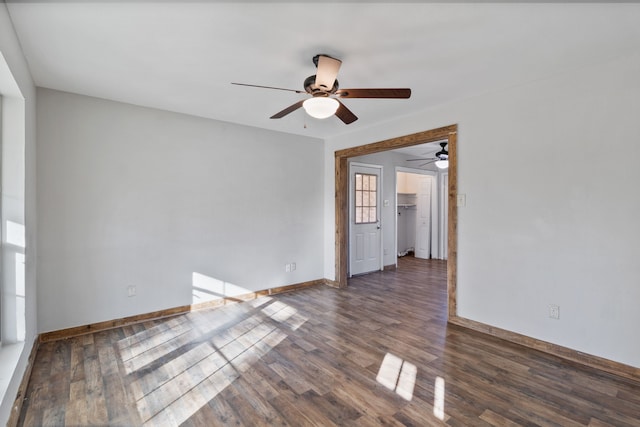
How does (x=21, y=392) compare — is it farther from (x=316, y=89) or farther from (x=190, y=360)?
(x=316, y=89)

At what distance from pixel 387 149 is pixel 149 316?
372cm

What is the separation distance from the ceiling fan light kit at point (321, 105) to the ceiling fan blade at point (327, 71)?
3.8 inches

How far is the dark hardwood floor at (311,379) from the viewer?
1952 mm

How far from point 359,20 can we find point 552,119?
208cm

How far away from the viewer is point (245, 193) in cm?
435

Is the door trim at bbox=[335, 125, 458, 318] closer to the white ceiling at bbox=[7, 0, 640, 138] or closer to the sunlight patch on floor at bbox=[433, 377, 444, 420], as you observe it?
the white ceiling at bbox=[7, 0, 640, 138]

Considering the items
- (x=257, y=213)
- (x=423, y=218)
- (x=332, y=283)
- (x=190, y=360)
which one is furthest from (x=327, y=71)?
(x=423, y=218)

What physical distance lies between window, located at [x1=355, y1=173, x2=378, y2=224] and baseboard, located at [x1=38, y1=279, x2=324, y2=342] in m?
1.88

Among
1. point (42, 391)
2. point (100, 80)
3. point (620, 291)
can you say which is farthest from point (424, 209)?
point (42, 391)

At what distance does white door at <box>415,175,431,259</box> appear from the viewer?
302 inches

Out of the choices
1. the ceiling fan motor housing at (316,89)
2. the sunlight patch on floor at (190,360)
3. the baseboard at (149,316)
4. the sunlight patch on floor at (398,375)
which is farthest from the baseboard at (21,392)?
the ceiling fan motor housing at (316,89)

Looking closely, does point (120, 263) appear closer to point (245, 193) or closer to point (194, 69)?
point (245, 193)

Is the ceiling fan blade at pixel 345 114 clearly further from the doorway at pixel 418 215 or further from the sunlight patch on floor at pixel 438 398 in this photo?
the doorway at pixel 418 215

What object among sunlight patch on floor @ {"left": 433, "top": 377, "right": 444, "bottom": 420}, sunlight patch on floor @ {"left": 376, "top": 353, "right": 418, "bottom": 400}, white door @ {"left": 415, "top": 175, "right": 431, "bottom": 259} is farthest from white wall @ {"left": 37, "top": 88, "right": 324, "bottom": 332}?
white door @ {"left": 415, "top": 175, "right": 431, "bottom": 259}
